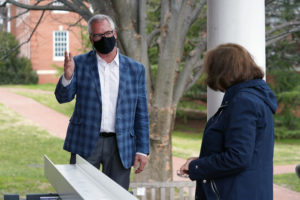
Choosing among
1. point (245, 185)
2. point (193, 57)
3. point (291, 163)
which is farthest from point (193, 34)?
point (245, 185)

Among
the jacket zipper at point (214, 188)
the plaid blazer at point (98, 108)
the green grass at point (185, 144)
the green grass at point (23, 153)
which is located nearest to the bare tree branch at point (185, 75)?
the green grass at point (23, 153)

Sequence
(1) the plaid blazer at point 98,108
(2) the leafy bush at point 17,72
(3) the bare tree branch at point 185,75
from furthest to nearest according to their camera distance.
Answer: (2) the leafy bush at point 17,72
(3) the bare tree branch at point 185,75
(1) the plaid blazer at point 98,108

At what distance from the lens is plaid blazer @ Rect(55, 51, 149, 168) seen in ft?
12.2

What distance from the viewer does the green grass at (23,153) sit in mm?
10703

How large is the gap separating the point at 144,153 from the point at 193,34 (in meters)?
15.7

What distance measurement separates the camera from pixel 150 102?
7691 millimetres

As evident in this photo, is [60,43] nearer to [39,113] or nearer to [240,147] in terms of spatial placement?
[39,113]

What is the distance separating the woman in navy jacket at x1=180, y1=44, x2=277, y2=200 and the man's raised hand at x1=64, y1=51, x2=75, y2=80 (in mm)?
1157

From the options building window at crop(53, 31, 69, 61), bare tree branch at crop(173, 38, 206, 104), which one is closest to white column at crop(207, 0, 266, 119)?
bare tree branch at crop(173, 38, 206, 104)

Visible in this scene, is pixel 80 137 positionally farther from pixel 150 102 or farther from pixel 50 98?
pixel 50 98

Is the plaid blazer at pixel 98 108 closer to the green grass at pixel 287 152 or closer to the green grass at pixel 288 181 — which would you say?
the green grass at pixel 288 181

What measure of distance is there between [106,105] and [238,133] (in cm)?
144

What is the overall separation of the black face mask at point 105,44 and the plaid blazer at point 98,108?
0.08 m

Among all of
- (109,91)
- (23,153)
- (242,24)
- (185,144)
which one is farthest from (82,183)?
(185,144)
